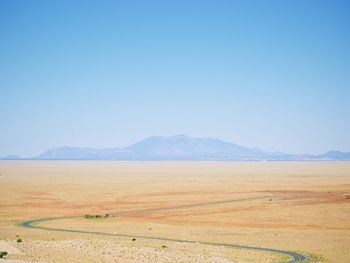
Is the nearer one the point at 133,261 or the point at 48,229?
the point at 133,261

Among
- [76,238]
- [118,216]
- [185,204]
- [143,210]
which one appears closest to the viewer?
[76,238]

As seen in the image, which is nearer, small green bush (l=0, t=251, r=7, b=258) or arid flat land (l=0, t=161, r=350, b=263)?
small green bush (l=0, t=251, r=7, b=258)

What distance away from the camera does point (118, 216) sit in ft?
226

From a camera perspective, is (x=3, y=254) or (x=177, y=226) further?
(x=177, y=226)

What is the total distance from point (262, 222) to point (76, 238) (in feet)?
80.9

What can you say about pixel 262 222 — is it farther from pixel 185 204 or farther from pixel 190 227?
pixel 185 204

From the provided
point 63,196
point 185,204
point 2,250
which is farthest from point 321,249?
point 63,196

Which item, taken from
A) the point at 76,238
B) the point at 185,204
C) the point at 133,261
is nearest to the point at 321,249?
the point at 133,261

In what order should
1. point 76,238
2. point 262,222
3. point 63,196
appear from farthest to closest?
1. point 63,196
2. point 262,222
3. point 76,238

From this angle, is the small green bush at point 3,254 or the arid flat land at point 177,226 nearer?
the small green bush at point 3,254

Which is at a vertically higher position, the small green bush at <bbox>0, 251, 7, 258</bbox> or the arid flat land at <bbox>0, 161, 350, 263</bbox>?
the small green bush at <bbox>0, 251, 7, 258</bbox>

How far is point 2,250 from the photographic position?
40.8 meters

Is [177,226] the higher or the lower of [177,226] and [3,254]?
the lower

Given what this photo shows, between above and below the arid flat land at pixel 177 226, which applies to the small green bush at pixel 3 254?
above
